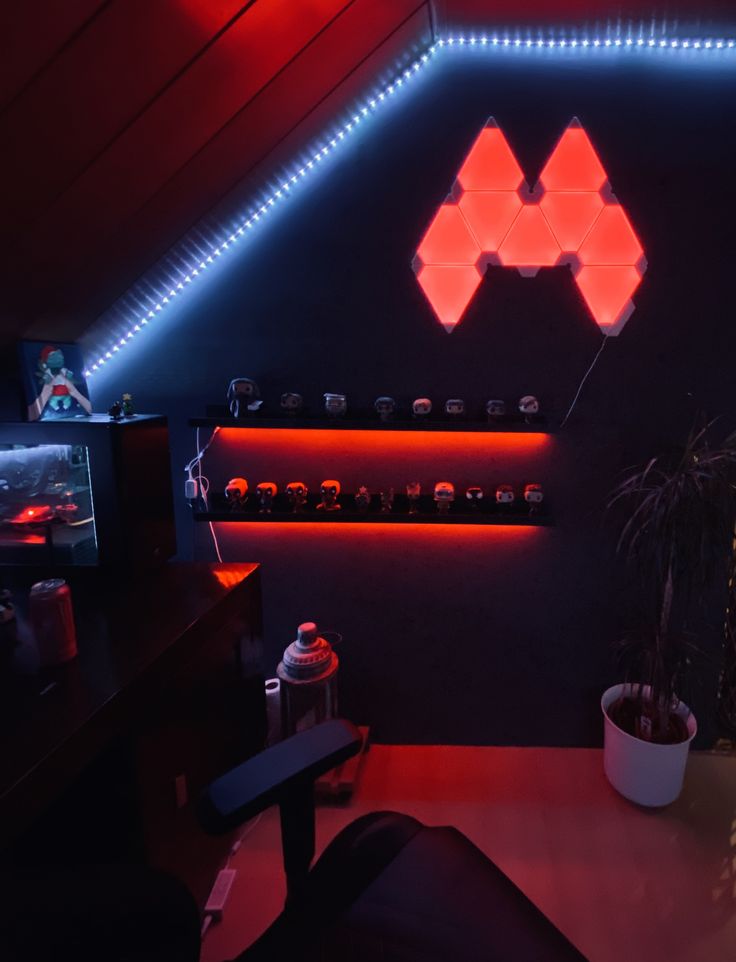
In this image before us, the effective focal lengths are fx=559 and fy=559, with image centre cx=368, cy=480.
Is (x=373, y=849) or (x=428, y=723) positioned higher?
(x=373, y=849)

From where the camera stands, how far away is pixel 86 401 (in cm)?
183

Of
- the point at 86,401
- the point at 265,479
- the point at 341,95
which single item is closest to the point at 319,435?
the point at 265,479

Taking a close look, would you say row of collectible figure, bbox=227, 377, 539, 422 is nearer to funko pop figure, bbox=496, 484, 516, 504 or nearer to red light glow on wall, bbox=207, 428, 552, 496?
red light glow on wall, bbox=207, 428, 552, 496

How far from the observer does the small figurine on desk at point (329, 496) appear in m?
2.13

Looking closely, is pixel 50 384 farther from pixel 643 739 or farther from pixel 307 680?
pixel 643 739

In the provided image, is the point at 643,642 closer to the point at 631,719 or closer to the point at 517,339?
the point at 631,719

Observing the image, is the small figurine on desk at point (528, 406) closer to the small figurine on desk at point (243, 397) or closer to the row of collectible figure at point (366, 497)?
the row of collectible figure at point (366, 497)

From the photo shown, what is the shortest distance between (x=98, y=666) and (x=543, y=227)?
6.39 feet

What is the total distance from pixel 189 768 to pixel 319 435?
4.12ft

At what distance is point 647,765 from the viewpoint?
78.4 inches

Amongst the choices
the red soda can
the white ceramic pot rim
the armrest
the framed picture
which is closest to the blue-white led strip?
the framed picture

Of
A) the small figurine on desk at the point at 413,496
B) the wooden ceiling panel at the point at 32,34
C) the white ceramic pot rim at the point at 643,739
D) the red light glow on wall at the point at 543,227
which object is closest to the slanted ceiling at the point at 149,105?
the wooden ceiling panel at the point at 32,34

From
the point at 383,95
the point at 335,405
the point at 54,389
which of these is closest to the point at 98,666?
the point at 54,389

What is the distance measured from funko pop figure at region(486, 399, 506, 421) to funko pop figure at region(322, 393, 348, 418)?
53 centimetres
